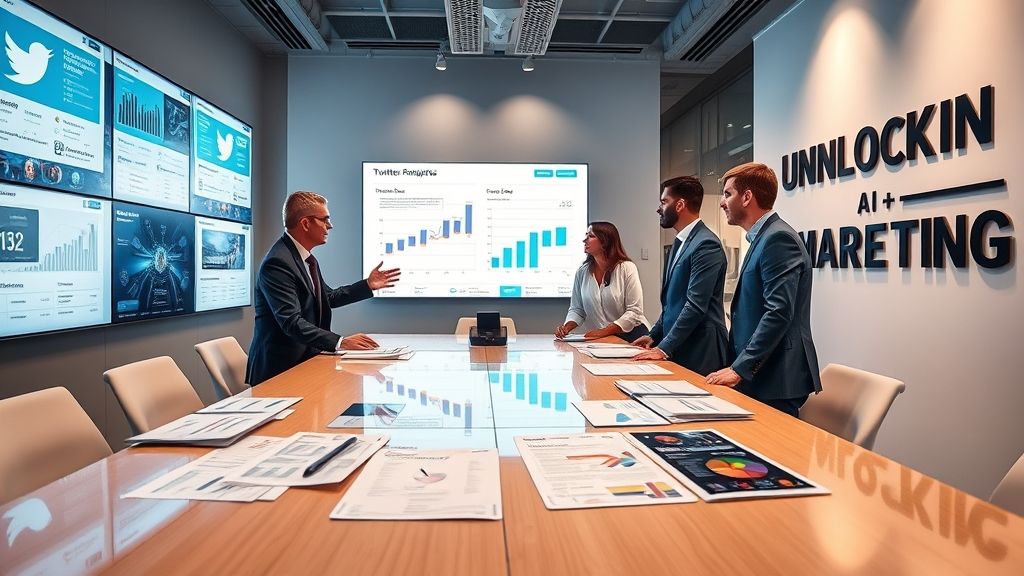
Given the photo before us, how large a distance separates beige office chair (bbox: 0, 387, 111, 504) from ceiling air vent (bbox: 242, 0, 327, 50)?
400 cm

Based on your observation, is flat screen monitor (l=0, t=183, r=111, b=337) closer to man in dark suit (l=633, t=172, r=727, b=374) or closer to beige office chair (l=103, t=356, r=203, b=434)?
beige office chair (l=103, t=356, r=203, b=434)

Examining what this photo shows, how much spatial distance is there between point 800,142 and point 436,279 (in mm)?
3439

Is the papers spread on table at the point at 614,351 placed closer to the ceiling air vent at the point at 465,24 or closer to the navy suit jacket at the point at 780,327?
the navy suit jacket at the point at 780,327

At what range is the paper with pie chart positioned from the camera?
1.06 metres

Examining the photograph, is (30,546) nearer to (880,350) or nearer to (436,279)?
(880,350)

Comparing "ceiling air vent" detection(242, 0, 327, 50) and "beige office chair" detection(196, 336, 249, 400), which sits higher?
"ceiling air vent" detection(242, 0, 327, 50)

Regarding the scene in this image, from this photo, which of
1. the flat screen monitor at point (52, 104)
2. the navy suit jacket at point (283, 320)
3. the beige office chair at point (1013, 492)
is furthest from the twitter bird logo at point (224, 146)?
the beige office chair at point (1013, 492)

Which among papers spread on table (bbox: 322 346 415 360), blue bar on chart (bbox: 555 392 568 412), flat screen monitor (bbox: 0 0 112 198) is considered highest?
flat screen monitor (bbox: 0 0 112 198)

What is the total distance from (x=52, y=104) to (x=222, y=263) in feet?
6.89

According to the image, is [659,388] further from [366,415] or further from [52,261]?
[52,261]

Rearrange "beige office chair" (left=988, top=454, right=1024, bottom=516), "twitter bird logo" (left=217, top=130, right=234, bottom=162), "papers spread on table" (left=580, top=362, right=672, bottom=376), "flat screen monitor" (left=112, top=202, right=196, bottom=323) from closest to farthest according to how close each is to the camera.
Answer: "beige office chair" (left=988, top=454, right=1024, bottom=516)
"papers spread on table" (left=580, top=362, right=672, bottom=376)
"flat screen monitor" (left=112, top=202, right=196, bottom=323)
"twitter bird logo" (left=217, top=130, right=234, bottom=162)

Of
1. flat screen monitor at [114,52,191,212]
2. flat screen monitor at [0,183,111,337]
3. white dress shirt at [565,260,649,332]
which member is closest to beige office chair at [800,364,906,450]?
white dress shirt at [565,260,649,332]

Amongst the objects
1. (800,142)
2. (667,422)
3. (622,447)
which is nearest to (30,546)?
(622,447)

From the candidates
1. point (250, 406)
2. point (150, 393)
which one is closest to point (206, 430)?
point (250, 406)
